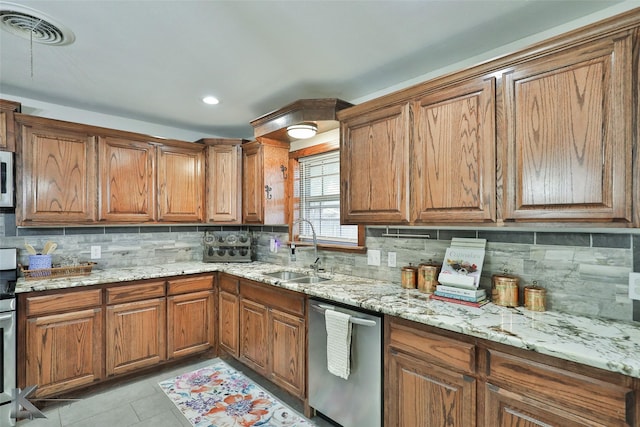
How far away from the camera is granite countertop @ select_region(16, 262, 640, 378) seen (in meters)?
1.19

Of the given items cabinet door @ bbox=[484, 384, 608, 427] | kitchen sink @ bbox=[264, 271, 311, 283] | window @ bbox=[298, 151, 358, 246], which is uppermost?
window @ bbox=[298, 151, 358, 246]

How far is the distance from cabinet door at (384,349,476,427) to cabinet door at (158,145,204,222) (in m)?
2.58

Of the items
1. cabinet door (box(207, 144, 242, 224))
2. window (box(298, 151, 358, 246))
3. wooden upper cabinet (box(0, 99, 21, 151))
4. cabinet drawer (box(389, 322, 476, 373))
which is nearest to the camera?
cabinet drawer (box(389, 322, 476, 373))

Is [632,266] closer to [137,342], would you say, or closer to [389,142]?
[389,142]

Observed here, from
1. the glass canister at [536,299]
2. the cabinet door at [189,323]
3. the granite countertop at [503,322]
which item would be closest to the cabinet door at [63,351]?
the granite countertop at [503,322]

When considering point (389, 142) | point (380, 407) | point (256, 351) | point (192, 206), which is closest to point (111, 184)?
point (192, 206)

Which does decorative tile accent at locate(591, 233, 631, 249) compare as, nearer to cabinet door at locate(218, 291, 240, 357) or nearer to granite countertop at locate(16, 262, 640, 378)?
granite countertop at locate(16, 262, 640, 378)

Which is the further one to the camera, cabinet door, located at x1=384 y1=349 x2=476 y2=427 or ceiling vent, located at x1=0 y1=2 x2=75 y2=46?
ceiling vent, located at x1=0 y1=2 x2=75 y2=46

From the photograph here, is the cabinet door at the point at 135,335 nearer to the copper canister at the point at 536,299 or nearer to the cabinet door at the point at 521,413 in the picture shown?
the cabinet door at the point at 521,413

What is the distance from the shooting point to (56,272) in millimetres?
2668

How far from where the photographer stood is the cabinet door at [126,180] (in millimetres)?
2916

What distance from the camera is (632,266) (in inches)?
60.4

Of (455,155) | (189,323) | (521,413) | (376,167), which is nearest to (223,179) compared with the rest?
(189,323)

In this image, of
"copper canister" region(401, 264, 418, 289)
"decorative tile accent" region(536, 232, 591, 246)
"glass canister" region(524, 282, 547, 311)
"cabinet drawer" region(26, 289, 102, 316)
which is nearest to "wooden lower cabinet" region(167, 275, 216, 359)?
"cabinet drawer" region(26, 289, 102, 316)
